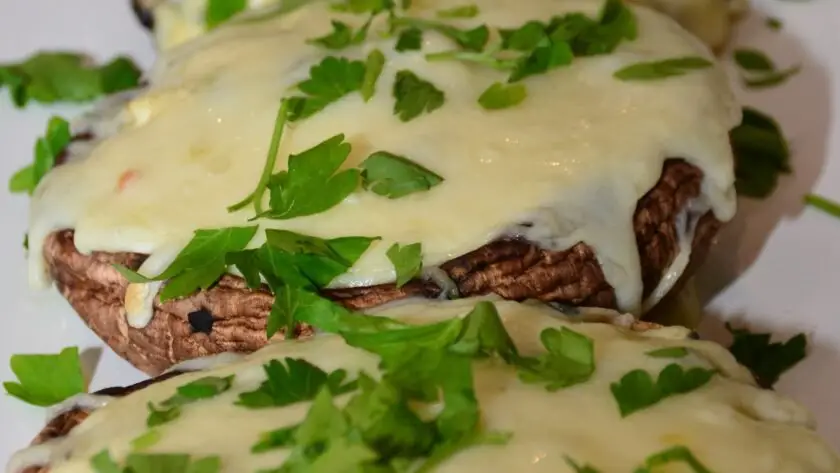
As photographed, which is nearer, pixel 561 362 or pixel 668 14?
pixel 561 362

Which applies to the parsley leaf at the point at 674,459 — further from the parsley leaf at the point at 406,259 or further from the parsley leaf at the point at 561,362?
the parsley leaf at the point at 406,259

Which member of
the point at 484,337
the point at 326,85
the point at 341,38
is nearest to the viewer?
the point at 484,337

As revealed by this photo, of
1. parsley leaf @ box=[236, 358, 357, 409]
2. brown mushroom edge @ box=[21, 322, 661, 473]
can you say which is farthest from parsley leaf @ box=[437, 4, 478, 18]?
parsley leaf @ box=[236, 358, 357, 409]

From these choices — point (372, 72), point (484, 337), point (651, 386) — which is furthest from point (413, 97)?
point (651, 386)

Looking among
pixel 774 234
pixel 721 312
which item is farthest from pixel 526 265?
pixel 774 234

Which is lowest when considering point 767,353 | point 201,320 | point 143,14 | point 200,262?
point 767,353

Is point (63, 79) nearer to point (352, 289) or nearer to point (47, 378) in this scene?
point (47, 378)

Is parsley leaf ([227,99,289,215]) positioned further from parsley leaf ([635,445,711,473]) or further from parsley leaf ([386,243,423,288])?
parsley leaf ([635,445,711,473])

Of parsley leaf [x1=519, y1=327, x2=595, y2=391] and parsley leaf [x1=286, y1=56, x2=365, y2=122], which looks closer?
parsley leaf [x1=519, y1=327, x2=595, y2=391]
